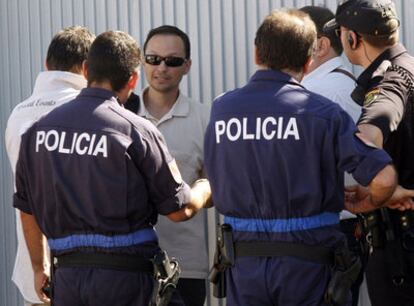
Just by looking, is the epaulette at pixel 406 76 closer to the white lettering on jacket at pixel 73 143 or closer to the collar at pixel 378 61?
the collar at pixel 378 61

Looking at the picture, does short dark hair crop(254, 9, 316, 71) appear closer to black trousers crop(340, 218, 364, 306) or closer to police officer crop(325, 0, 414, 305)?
police officer crop(325, 0, 414, 305)

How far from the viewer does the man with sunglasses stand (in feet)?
19.0

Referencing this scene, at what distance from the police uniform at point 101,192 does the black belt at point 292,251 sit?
21.6 inches

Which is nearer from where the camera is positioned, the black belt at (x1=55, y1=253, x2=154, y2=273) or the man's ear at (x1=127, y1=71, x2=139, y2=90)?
the black belt at (x1=55, y1=253, x2=154, y2=273)

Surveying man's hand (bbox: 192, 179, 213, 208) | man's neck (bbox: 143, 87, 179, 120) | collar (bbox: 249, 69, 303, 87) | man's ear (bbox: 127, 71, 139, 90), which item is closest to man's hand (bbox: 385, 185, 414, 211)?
collar (bbox: 249, 69, 303, 87)

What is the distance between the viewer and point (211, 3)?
6.47 metres

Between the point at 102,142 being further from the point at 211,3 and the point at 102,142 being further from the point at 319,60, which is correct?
the point at 211,3

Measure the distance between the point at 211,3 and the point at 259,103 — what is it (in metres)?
2.09

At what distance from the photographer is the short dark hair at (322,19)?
5.70 m

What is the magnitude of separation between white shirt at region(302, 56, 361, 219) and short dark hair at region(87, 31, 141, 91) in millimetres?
1119

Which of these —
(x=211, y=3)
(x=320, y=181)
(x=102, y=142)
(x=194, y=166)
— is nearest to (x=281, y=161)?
(x=320, y=181)

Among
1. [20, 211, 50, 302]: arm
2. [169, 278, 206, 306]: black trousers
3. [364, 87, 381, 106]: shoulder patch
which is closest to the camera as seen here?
[364, 87, 381, 106]: shoulder patch

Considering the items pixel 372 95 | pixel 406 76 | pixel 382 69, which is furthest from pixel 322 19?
pixel 372 95

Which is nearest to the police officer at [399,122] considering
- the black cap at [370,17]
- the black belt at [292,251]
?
the black cap at [370,17]
